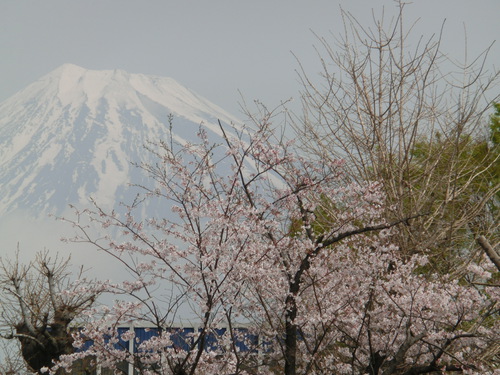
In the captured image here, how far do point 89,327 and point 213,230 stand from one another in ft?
6.87

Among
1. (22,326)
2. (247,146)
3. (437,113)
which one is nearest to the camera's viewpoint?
(247,146)

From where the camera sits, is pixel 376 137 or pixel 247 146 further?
pixel 376 137

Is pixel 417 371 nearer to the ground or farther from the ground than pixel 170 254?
nearer to the ground

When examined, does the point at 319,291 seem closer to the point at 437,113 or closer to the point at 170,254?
the point at 170,254

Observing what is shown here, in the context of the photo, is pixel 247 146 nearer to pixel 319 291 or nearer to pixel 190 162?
pixel 190 162

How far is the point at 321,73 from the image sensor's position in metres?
11.7

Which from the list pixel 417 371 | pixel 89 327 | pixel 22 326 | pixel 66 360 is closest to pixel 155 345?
pixel 89 327

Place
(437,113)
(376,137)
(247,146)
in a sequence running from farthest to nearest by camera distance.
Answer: (437,113)
(376,137)
(247,146)

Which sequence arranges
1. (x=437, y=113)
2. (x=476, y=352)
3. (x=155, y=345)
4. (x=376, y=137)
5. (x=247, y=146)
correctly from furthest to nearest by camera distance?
(x=437, y=113) → (x=376, y=137) → (x=476, y=352) → (x=247, y=146) → (x=155, y=345)

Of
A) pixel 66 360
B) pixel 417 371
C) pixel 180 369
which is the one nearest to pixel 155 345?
pixel 180 369

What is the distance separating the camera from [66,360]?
26.2 feet

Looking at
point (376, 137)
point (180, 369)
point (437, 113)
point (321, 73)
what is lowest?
point (180, 369)

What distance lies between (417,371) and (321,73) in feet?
20.2

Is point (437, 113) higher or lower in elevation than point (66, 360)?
higher
